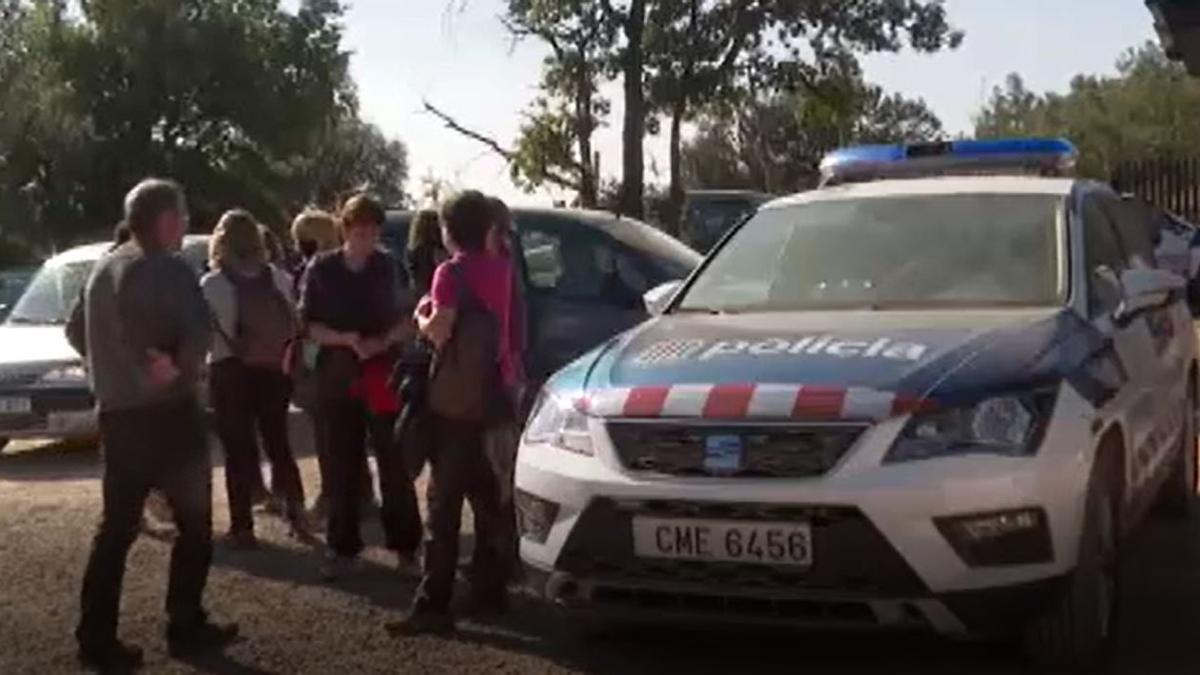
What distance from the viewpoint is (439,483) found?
6617 millimetres

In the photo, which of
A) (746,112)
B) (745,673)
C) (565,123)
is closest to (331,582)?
(745,673)

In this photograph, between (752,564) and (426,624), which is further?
(426,624)

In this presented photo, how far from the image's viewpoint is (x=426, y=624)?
6582 millimetres

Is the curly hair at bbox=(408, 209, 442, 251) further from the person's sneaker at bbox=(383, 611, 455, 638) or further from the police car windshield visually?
the person's sneaker at bbox=(383, 611, 455, 638)

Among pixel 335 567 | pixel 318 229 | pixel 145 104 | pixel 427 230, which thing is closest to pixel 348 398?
pixel 335 567

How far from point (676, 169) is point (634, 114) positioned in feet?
7.02

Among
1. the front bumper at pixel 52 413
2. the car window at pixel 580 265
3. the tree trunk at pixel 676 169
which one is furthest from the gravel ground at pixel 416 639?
the tree trunk at pixel 676 169

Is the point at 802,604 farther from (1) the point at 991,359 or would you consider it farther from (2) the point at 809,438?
(1) the point at 991,359

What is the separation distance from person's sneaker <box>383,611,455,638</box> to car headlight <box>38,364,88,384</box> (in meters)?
6.61

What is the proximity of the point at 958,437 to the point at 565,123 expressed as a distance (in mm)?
22286

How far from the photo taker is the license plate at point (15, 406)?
41.3 feet

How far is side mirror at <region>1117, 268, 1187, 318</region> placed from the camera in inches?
265

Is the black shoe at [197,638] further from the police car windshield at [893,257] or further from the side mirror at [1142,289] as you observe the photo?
the side mirror at [1142,289]

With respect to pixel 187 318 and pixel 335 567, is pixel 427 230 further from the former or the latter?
pixel 187 318
